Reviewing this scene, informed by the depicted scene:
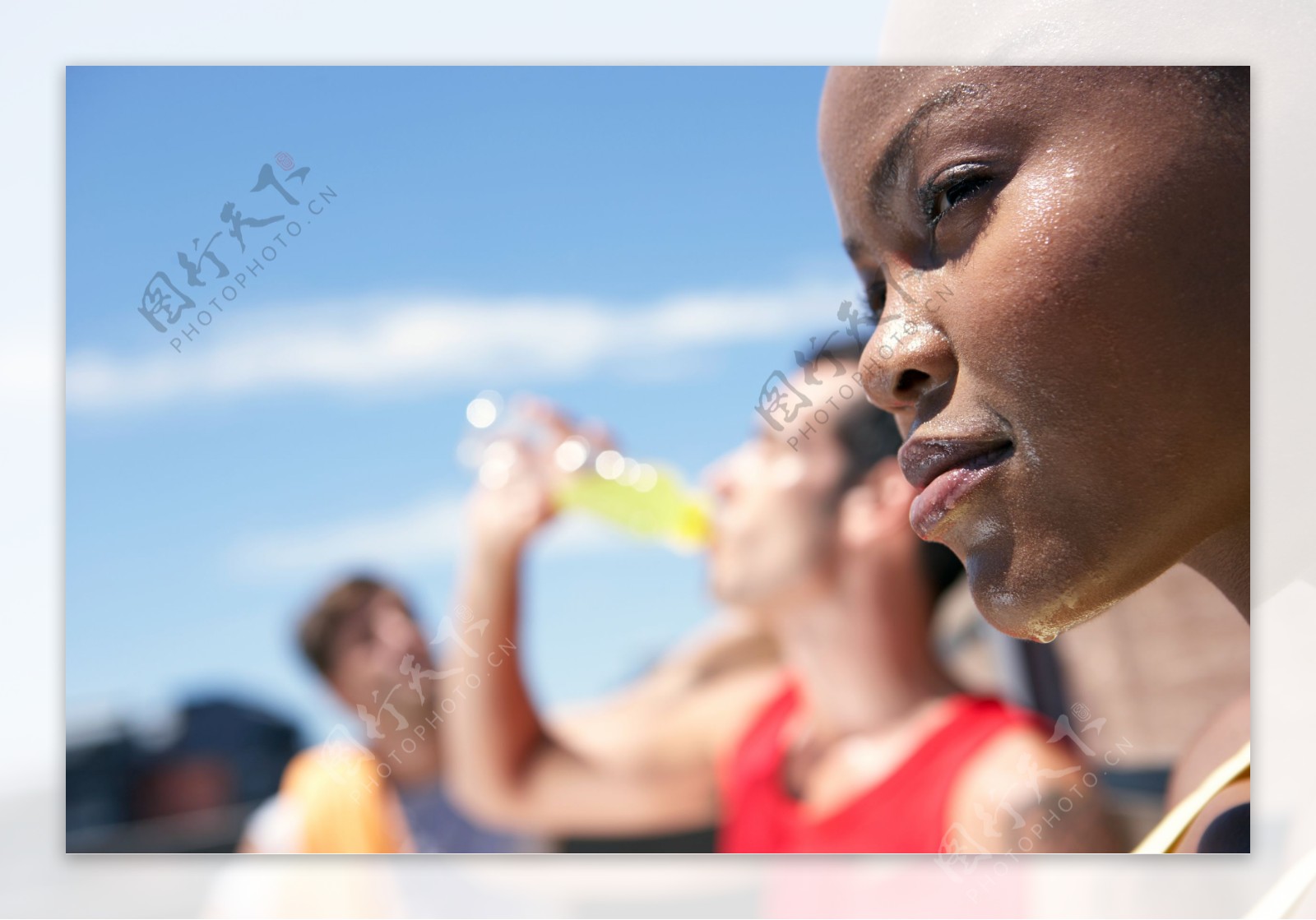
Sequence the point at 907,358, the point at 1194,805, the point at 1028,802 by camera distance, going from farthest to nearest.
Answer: the point at 1028,802 → the point at 1194,805 → the point at 907,358

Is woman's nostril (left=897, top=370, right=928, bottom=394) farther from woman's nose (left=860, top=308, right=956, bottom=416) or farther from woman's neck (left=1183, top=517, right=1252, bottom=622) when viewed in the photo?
woman's neck (left=1183, top=517, right=1252, bottom=622)

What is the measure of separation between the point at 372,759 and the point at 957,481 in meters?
1.09

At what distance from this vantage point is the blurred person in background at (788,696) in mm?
1393

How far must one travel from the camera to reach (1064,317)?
0.54m

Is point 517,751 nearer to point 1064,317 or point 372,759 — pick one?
point 372,759

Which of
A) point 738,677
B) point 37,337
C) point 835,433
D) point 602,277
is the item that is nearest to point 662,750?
point 738,677

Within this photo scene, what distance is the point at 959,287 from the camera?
21.3 inches

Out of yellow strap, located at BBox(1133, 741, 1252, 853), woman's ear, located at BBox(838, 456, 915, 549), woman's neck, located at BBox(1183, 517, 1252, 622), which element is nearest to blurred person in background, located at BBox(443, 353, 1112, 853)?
woman's ear, located at BBox(838, 456, 915, 549)

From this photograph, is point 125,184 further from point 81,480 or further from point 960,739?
point 960,739

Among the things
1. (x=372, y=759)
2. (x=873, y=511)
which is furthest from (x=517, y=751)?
(x=873, y=511)

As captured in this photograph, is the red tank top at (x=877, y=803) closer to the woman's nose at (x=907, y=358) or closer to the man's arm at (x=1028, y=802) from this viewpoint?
the man's arm at (x=1028, y=802)

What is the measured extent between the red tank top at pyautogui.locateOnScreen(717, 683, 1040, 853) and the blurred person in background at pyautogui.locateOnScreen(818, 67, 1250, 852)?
825 millimetres

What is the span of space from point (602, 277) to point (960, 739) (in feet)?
2.08

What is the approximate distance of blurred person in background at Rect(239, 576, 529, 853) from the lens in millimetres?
1393
